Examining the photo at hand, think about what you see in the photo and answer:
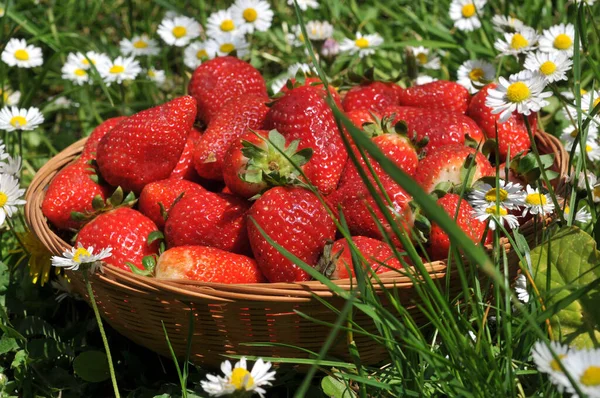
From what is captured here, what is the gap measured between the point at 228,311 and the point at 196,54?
1.40 metres

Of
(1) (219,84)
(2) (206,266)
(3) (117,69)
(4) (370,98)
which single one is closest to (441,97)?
(4) (370,98)

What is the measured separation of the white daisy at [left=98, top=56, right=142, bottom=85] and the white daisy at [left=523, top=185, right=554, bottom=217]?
4.66 ft

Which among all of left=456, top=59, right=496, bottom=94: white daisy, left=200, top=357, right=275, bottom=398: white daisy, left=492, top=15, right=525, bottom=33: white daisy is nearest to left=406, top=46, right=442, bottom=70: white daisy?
left=456, top=59, right=496, bottom=94: white daisy

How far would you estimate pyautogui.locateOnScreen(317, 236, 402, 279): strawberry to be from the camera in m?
1.54

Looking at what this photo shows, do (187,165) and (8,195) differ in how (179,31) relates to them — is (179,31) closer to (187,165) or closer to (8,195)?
(187,165)

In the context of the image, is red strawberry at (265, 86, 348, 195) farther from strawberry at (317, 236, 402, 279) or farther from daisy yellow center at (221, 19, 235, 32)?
daisy yellow center at (221, 19, 235, 32)

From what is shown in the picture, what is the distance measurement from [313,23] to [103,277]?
4.54 feet

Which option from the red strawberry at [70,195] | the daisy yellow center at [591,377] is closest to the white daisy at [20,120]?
the red strawberry at [70,195]

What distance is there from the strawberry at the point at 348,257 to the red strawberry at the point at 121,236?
42cm

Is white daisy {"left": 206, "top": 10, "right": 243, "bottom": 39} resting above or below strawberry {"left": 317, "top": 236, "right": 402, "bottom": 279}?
above

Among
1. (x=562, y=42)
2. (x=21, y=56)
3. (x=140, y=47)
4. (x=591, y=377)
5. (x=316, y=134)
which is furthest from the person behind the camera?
(x=140, y=47)

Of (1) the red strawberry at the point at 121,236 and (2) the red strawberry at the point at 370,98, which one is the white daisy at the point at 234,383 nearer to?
(1) the red strawberry at the point at 121,236

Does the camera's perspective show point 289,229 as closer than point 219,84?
Yes

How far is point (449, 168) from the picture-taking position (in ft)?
5.64
